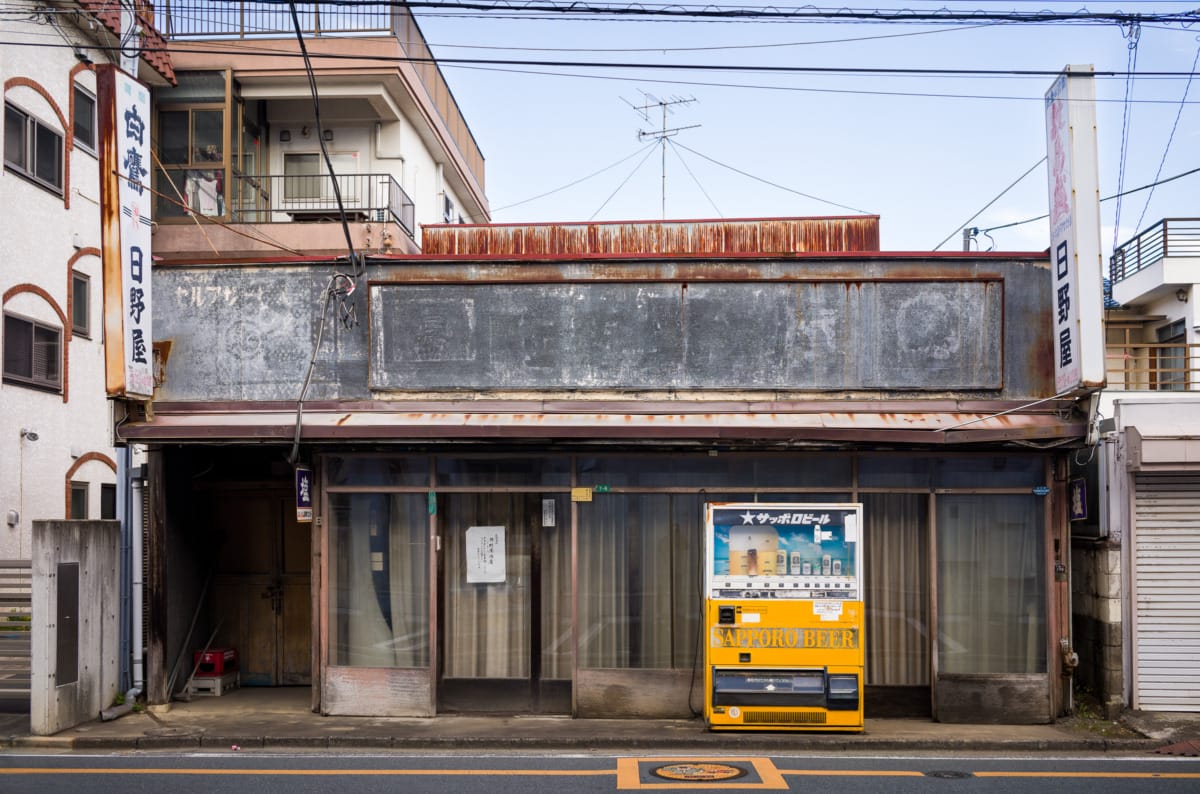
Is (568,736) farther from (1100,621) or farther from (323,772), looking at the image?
(1100,621)

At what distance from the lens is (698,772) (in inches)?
403

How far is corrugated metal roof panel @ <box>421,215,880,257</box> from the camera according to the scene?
52.1 feet

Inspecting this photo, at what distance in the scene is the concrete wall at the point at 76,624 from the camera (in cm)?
1195

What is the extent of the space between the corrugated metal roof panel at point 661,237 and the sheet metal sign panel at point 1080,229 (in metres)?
3.79

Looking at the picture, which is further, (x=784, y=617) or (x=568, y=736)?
(x=784, y=617)

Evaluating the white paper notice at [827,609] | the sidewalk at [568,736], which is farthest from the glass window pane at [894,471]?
the sidewalk at [568,736]

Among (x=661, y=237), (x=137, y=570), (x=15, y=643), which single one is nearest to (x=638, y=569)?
(x=661, y=237)

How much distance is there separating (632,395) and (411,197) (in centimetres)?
1509

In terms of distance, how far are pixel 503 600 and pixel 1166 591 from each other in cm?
785

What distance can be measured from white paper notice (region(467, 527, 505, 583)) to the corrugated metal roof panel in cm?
465

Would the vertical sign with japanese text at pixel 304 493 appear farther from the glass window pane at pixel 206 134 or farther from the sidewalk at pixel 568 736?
the glass window pane at pixel 206 134

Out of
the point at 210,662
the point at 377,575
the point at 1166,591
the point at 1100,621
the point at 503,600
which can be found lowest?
the point at 210,662

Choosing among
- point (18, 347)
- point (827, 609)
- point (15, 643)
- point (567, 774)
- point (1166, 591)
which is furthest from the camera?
point (18, 347)

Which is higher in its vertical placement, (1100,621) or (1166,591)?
(1166,591)
